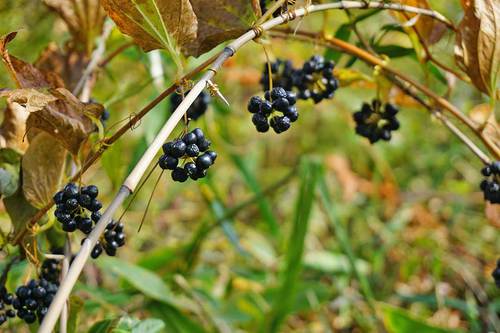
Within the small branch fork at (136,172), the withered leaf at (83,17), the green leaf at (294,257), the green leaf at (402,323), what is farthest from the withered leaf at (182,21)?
the green leaf at (402,323)

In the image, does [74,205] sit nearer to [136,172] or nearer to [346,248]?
[136,172]

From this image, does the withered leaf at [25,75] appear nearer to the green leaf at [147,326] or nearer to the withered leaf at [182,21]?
the withered leaf at [182,21]

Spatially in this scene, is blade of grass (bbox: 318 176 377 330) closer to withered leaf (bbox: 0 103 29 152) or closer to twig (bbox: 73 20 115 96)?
twig (bbox: 73 20 115 96)

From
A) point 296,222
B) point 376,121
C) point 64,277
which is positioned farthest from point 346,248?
point 64,277

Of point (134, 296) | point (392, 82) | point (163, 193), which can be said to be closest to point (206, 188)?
point (134, 296)

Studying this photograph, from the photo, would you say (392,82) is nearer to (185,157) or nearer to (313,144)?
(185,157)

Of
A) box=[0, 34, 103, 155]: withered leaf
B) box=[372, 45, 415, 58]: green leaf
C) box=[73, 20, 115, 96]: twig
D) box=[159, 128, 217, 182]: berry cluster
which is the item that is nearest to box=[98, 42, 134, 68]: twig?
box=[73, 20, 115, 96]: twig
